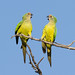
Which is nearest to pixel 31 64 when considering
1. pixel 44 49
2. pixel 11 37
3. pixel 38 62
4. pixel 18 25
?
pixel 38 62

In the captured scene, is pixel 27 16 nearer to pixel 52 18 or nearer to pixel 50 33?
pixel 52 18

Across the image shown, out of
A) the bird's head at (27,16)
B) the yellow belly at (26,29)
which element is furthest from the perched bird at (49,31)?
the bird's head at (27,16)

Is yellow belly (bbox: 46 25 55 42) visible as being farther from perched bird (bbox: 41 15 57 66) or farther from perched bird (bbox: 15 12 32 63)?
perched bird (bbox: 15 12 32 63)

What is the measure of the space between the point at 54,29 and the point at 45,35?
20.4 inches

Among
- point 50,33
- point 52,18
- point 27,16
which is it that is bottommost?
point 50,33

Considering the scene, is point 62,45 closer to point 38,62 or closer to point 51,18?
point 38,62

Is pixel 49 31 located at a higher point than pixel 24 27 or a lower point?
lower

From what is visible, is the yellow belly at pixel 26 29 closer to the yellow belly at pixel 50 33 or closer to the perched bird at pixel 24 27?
the perched bird at pixel 24 27

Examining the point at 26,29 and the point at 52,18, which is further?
the point at 52,18

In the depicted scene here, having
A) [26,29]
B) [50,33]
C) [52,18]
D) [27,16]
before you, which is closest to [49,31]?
[50,33]

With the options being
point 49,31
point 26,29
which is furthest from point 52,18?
point 26,29

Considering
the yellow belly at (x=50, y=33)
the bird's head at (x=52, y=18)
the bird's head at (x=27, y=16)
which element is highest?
the bird's head at (x=27, y=16)

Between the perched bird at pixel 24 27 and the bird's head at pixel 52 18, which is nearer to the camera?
the perched bird at pixel 24 27

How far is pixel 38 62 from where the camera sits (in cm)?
771
